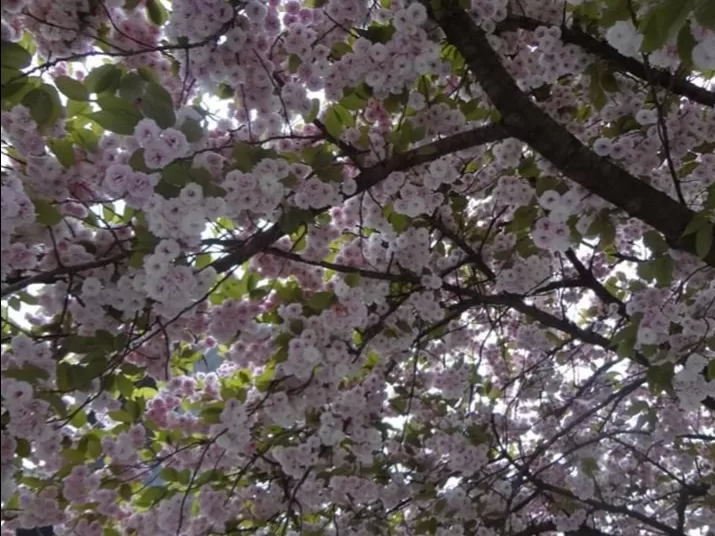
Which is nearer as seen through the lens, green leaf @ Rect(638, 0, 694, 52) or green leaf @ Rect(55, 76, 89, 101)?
green leaf @ Rect(638, 0, 694, 52)

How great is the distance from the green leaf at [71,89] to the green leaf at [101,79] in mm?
23

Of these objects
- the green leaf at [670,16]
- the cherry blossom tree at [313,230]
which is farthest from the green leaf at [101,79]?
the green leaf at [670,16]

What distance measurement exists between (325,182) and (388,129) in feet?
2.51

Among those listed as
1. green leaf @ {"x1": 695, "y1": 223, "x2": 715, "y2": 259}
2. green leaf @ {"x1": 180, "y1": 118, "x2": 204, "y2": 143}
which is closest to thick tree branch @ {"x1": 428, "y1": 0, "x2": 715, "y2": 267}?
green leaf @ {"x1": 695, "y1": 223, "x2": 715, "y2": 259}

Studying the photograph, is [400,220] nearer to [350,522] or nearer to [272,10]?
[272,10]

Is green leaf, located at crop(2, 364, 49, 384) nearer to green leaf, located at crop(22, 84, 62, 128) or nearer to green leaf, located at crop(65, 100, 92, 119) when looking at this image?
green leaf, located at crop(22, 84, 62, 128)

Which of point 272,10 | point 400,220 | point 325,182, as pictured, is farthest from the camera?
point 400,220

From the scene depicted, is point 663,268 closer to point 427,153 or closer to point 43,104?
point 427,153

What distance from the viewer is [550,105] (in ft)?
10.2

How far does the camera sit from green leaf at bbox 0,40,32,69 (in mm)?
1584

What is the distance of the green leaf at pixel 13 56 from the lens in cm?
158

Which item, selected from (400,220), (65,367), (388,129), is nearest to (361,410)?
(400,220)

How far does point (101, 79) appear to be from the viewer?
2.14 metres

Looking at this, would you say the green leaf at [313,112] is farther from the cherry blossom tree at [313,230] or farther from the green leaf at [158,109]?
the green leaf at [158,109]
